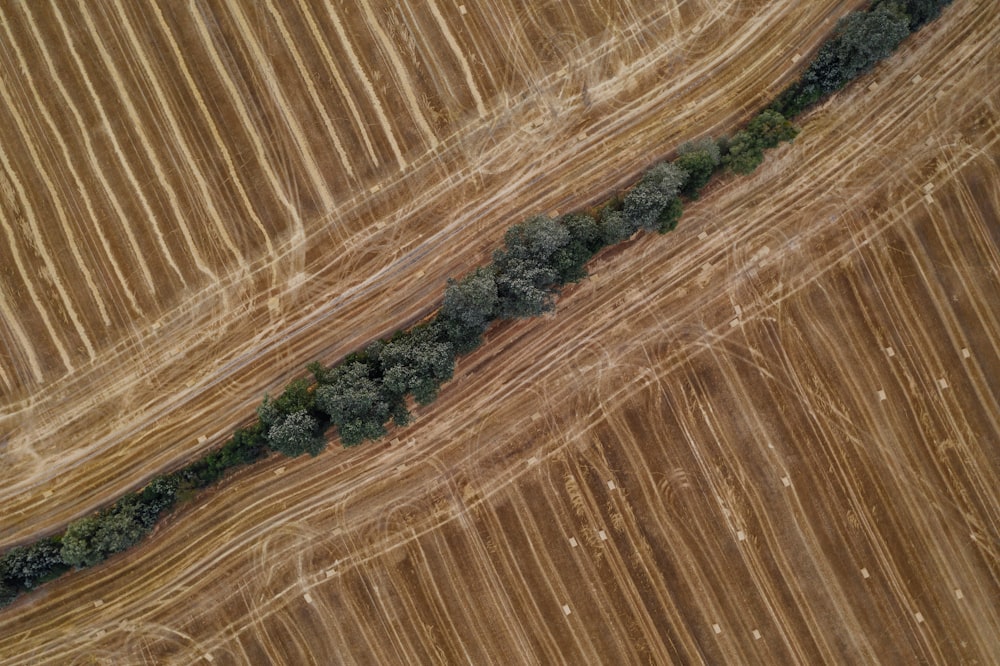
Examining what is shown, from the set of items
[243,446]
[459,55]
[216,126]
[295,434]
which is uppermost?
[216,126]

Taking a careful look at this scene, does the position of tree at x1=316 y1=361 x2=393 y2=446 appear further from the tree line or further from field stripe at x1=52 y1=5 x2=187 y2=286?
field stripe at x1=52 y1=5 x2=187 y2=286

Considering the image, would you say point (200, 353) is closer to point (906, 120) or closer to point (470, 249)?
point (470, 249)

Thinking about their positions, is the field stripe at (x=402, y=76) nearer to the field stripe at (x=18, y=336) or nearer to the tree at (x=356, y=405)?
the tree at (x=356, y=405)

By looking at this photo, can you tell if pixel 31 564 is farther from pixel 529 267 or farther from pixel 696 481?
pixel 696 481

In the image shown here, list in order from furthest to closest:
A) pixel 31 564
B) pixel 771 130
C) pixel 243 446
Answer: pixel 243 446, pixel 31 564, pixel 771 130

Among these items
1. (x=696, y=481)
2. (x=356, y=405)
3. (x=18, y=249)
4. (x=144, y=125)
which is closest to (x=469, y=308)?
(x=356, y=405)

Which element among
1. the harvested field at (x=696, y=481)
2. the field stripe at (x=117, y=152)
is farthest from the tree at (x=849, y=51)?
the field stripe at (x=117, y=152)
